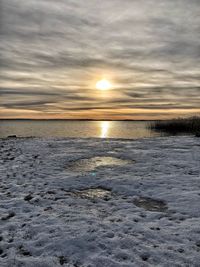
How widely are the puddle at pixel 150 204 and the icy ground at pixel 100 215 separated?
1.2 inches

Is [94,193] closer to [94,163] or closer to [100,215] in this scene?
[100,215]

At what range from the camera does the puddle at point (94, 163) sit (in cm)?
1365

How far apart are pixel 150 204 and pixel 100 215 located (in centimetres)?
194

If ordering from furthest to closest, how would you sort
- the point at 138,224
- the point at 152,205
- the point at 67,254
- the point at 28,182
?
1. the point at 28,182
2. the point at 152,205
3. the point at 138,224
4. the point at 67,254

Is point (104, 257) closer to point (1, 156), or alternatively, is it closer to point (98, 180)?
point (98, 180)

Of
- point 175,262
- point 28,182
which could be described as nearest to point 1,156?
point 28,182

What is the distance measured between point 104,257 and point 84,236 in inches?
36.7

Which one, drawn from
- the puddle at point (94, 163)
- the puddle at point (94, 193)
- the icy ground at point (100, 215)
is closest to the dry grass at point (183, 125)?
the puddle at point (94, 163)

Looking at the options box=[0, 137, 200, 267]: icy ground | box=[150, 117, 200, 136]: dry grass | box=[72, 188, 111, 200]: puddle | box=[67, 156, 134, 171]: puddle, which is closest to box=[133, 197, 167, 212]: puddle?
box=[0, 137, 200, 267]: icy ground

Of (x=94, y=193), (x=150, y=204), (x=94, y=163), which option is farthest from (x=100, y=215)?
(x=94, y=163)

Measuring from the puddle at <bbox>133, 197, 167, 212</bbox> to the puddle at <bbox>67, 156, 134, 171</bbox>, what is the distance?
4.73 metres

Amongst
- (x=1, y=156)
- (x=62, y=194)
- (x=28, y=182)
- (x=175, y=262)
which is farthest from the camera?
(x=1, y=156)

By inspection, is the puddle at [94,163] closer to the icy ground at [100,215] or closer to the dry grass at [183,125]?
the icy ground at [100,215]

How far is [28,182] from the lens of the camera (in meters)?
10.9
